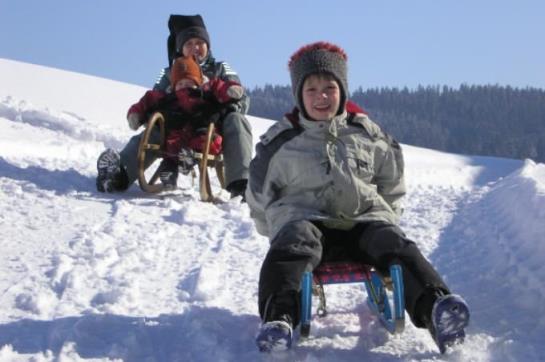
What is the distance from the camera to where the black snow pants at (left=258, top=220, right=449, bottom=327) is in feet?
7.18

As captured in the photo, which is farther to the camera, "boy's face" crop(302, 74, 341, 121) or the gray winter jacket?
"boy's face" crop(302, 74, 341, 121)

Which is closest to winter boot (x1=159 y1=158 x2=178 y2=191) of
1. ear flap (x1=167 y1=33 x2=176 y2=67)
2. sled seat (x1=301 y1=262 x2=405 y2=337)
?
ear flap (x1=167 y1=33 x2=176 y2=67)

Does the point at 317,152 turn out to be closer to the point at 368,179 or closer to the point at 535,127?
the point at 368,179

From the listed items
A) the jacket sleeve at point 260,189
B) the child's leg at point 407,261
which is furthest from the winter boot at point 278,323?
the jacket sleeve at point 260,189

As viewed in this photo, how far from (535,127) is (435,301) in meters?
66.2

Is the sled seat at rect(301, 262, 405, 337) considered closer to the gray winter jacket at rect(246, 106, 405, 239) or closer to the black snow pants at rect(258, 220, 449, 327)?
the black snow pants at rect(258, 220, 449, 327)

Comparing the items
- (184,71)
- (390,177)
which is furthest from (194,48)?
(390,177)

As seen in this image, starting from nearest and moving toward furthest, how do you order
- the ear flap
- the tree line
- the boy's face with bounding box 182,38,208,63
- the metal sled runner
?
the metal sled runner
the boy's face with bounding box 182,38,208,63
the ear flap
the tree line

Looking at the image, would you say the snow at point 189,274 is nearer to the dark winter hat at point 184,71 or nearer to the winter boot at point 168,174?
the winter boot at point 168,174

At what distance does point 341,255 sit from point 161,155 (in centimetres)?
302

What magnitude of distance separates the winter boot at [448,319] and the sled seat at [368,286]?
155 millimetres

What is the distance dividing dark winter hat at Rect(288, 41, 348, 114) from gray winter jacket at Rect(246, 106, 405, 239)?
0.10 meters

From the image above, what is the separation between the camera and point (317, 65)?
273 centimetres

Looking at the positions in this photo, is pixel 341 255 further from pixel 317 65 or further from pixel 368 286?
pixel 317 65
